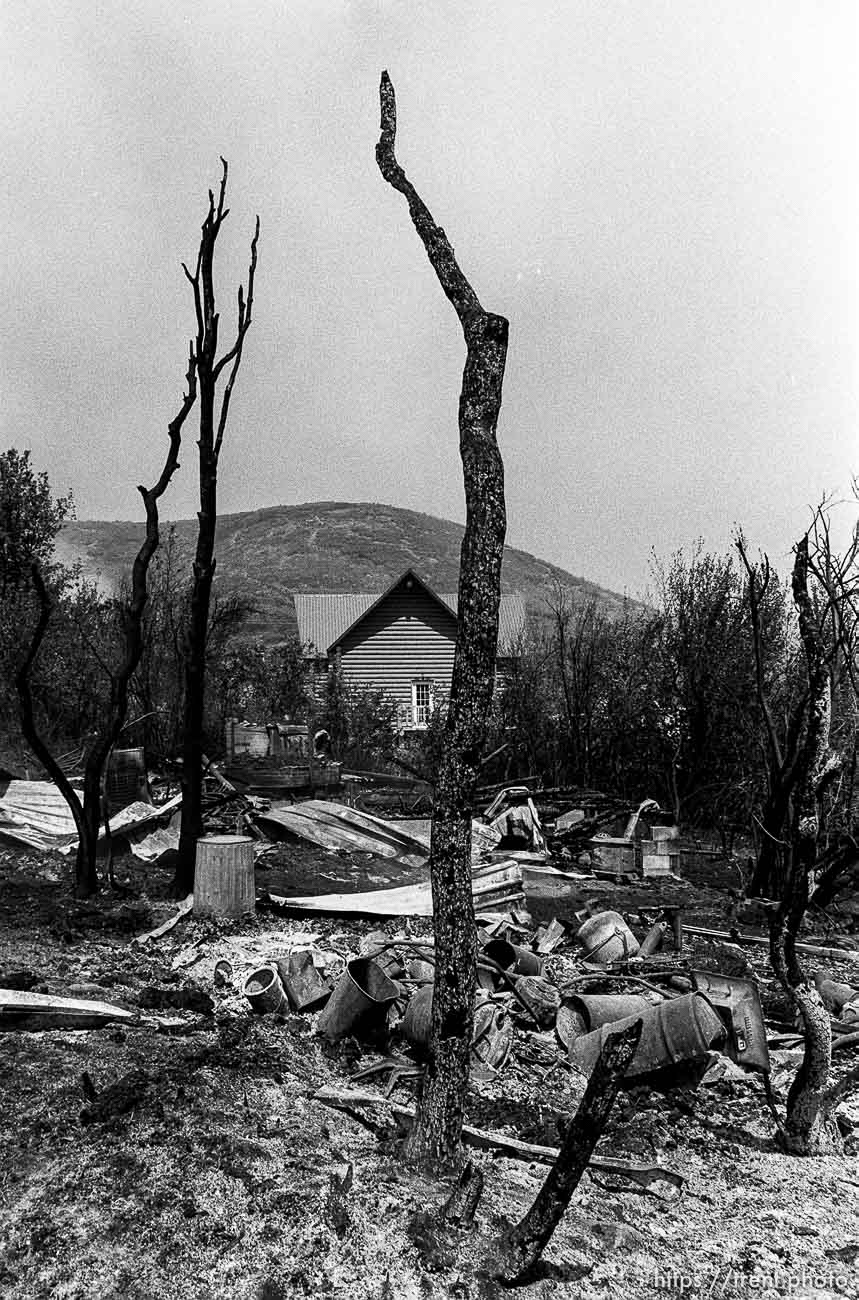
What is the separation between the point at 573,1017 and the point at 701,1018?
80 centimetres

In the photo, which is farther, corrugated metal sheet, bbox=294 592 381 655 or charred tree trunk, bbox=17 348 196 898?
corrugated metal sheet, bbox=294 592 381 655

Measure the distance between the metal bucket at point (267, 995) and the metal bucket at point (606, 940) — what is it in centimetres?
266

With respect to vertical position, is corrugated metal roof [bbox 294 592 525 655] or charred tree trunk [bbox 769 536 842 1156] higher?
corrugated metal roof [bbox 294 592 525 655]

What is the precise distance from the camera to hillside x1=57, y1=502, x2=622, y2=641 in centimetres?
9012

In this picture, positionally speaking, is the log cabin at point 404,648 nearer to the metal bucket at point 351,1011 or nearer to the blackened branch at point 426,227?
the metal bucket at point 351,1011

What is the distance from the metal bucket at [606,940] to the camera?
725cm

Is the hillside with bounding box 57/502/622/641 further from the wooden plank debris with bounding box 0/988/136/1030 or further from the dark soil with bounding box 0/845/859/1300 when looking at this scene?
the dark soil with bounding box 0/845/859/1300

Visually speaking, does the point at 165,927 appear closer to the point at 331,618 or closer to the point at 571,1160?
the point at 571,1160

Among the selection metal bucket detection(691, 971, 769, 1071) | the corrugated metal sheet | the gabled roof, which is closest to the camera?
metal bucket detection(691, 971, 769, 1071)

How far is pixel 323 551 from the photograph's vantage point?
9938cm

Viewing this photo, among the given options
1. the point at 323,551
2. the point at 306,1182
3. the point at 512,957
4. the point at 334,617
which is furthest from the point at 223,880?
the point at 323,551

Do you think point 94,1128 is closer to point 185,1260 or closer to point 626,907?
point 185,1260

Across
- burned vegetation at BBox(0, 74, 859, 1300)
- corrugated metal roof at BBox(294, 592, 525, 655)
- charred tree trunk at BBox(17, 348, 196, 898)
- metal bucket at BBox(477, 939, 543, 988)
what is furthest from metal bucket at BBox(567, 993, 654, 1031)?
corrugated metal roof at BBox(294, 592, 525, 655)

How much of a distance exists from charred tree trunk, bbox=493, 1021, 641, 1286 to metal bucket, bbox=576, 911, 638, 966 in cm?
418
